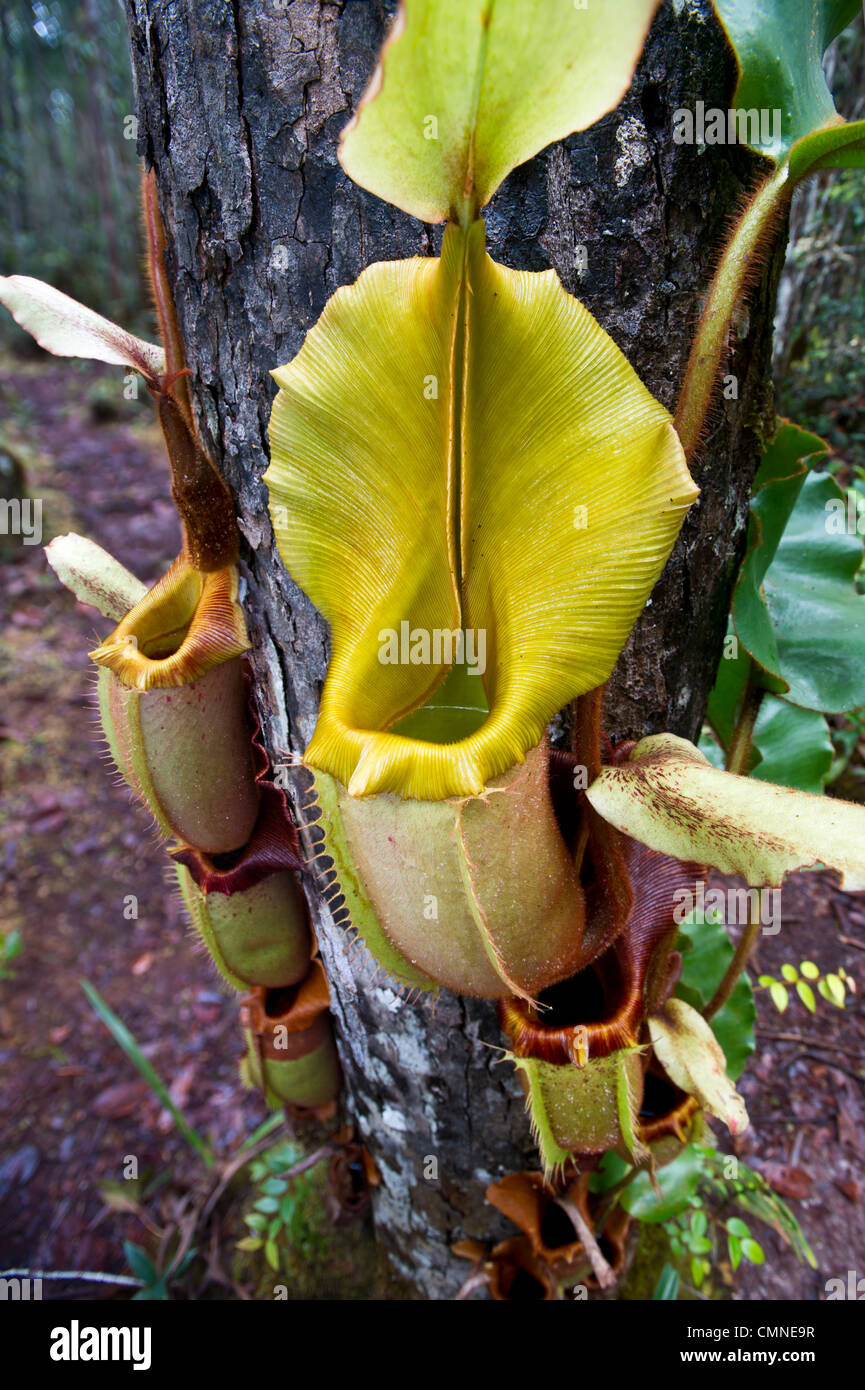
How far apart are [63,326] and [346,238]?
1.08 ft

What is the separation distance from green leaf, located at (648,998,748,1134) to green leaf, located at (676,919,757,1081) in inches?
17.8

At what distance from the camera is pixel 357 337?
0.64 m

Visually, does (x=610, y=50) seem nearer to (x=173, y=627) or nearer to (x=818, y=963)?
(x=173, y=627)

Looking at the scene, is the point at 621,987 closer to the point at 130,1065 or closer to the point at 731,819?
the point at 731,819

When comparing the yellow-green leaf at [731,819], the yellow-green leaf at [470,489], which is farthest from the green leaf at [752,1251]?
the yellow-green leaf at [470,489]

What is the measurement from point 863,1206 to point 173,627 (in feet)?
7.44

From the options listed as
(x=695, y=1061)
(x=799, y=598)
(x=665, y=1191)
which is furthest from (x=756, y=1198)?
(x=799, y=598)

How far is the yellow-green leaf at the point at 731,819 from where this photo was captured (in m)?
0.60

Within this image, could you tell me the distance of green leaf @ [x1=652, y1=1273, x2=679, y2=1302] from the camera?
4.99ft

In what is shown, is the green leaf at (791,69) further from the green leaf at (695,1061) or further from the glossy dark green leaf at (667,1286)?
the glossy dark green leaf at (667,1286)

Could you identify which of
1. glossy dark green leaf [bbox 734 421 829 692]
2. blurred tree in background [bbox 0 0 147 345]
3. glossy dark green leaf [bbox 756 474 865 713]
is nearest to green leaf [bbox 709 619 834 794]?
glossy dark green leaf [bbox 756 474 865 713]

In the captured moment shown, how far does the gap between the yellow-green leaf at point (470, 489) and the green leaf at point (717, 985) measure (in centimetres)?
88

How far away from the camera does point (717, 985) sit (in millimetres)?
1388

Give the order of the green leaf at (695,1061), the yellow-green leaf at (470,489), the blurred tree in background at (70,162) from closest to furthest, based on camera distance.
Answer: the yellow-green leaf at (470,489) < the green leaf at (695,1061) < the blurred tree in background at (70,162)
